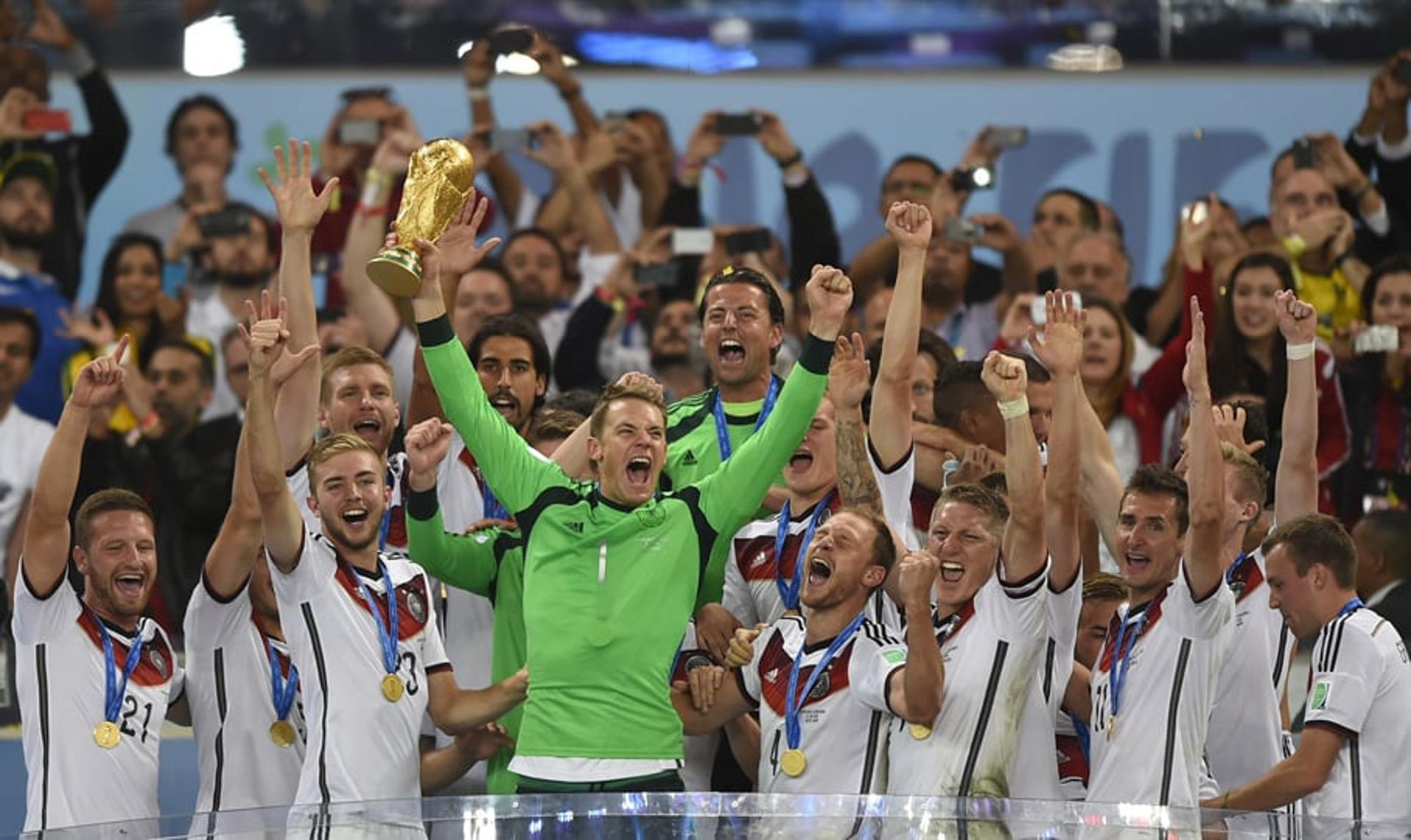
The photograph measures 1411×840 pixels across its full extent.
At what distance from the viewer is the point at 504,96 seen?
1184cm

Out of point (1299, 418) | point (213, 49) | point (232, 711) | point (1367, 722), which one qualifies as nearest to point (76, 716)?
point (232, 711)

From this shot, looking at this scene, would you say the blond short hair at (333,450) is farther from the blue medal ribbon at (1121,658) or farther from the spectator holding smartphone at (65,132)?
the spectator holding smartphone at (65,132)

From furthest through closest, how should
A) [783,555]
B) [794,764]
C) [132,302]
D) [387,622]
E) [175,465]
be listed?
[132,302]
[175,465]
[783,555]
[387,622]
[794,764]

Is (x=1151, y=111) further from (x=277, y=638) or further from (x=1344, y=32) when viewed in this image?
(x=277, y=638)

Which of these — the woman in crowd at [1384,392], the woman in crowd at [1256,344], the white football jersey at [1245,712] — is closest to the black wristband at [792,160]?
the woman in crowd at [1256,344]

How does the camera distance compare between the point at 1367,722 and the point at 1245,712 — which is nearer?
the point at 1367,722

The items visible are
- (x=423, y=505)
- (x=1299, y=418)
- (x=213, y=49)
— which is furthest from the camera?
(x=213, y=49)

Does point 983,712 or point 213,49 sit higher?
point 213,49

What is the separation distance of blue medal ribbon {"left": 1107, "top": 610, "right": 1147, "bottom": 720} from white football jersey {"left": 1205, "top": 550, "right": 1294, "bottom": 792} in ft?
1.33

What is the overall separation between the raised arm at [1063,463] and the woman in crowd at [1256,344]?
2.19m

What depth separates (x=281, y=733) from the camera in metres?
6.99

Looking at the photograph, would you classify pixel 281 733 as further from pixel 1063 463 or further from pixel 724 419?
pixel 1063 463

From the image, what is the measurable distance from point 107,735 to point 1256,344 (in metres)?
4.62

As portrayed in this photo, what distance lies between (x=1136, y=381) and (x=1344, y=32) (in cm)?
303
